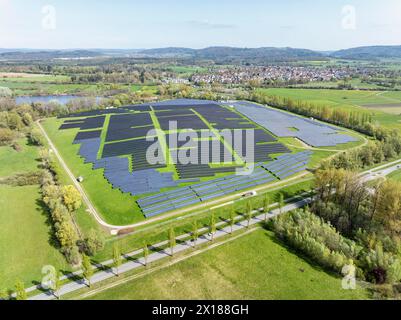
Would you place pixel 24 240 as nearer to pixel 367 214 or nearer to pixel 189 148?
pixel 189 148

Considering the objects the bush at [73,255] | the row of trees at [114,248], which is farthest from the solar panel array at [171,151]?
the bush at [73,255]

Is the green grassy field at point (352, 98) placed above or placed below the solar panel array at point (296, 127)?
above

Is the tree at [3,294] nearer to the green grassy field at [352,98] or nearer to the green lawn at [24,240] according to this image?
the green lawn at [24,240]

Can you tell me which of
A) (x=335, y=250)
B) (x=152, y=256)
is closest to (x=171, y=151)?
(x=152, y=256)

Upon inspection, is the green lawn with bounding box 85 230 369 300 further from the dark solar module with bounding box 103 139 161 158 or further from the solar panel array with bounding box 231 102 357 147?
the solar panel array with bounding box 231 102 357 147

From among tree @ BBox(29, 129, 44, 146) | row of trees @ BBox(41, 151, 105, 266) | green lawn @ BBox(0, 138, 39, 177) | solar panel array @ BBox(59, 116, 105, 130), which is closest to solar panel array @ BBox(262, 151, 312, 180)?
row of trees @ BBox(41, 151, 105, 266)
